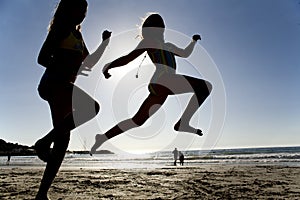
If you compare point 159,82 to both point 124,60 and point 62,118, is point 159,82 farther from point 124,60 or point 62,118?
point 62,118

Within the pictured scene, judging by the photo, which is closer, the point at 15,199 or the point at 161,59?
the point at 161,59

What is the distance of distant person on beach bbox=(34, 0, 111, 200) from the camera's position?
11.0 ft

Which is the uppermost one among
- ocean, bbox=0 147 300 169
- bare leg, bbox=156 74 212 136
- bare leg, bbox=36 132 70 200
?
bare leg, bbox=156 74 212 136

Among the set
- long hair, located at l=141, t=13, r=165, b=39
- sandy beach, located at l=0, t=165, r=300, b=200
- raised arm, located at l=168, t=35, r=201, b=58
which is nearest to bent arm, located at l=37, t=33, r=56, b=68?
long hair, located at l=141, t=13, r=165, b=39

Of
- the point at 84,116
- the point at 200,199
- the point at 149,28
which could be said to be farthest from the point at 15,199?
the point at 149,28

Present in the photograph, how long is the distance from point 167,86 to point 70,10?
1.44 m

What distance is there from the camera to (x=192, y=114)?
402cm

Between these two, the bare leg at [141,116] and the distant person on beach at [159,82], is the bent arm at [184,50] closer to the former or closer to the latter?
the distant person on beach at [159,82]

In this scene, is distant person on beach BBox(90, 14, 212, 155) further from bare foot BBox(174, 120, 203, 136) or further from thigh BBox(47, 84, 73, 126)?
thigh BBox(47, 84, 73, 126)

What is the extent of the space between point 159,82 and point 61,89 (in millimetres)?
1187

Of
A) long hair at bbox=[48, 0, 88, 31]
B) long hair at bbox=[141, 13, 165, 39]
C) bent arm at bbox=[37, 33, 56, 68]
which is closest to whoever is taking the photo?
bent arm at bbox=[37, 33, 56, 68]

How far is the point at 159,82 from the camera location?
384cm

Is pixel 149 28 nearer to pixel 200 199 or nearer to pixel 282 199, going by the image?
pixel 200 199

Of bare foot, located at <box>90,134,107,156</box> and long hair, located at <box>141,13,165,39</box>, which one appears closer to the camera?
bare foot, located at <box>90,134,107,156</box>
